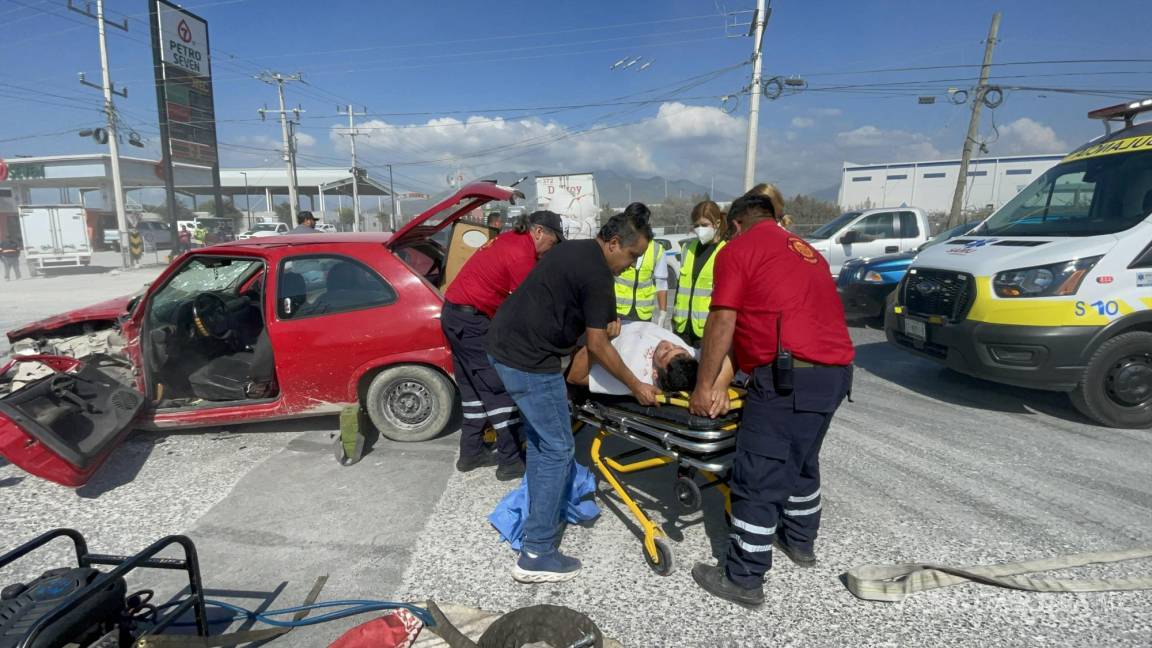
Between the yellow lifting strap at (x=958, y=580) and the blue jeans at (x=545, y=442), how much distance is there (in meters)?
1.40

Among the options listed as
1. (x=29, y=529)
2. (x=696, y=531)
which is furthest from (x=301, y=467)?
(x=696, y=531)

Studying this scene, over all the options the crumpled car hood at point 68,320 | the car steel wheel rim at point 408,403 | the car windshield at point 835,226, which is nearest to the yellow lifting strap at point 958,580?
the car steel wheel rim at point 408,403

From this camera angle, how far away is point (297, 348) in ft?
13.5

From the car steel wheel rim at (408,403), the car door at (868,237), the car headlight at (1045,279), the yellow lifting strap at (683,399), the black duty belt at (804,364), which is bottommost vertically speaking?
the car steel wheel rim at (408,403)

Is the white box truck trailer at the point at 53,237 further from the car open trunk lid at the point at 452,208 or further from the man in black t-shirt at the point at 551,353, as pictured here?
the man in black t-shirt at the point at 551,353

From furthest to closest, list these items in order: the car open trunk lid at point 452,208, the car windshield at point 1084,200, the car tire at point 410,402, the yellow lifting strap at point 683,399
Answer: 1. the car windshield at point 1084,200
2. the car tire at point 410,402
3. the car open trunk lid at point 452,208
4. the yellow lifting strap at point 683,399

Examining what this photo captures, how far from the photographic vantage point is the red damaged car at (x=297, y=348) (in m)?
4.10

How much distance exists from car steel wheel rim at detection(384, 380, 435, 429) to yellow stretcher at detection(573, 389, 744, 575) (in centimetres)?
179

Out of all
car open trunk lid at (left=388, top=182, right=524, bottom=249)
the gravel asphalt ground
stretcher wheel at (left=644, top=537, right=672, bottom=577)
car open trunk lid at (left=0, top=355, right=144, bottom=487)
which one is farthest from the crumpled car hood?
stretcher wheel at (left=644, top=537, right=672, bottom=577)

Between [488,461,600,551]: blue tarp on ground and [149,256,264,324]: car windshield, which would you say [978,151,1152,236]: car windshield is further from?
[149,256,264,324]: car windshield

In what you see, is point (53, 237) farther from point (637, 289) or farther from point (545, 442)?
point (545, 442)

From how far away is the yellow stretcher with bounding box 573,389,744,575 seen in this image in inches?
103

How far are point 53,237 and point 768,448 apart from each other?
27.9 meters

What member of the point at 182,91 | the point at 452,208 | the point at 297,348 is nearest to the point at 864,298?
the point at 452,208
